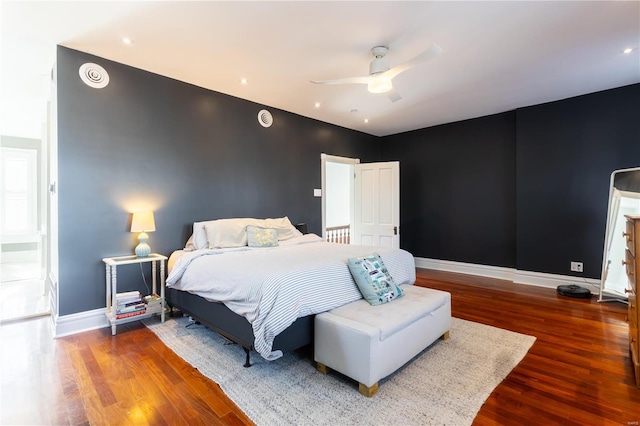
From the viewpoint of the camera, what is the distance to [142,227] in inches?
121

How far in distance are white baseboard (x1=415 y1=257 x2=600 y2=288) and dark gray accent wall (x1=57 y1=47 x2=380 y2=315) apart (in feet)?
9.89

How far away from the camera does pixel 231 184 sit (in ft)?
13.4

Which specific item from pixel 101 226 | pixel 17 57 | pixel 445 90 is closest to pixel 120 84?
pixel 17 57

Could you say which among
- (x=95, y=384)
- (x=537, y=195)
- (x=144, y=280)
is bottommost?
(x=95, y=384)

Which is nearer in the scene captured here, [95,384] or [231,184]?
[95,384]

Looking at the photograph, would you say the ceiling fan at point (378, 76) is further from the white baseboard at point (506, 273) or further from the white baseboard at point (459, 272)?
the white baseboard at point (506, 273)

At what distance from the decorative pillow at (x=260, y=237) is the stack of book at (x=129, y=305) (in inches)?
48.3

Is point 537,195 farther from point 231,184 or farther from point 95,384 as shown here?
point 95,384

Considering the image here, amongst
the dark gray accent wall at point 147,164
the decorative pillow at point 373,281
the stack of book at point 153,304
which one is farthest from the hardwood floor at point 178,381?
the decorative pillow at point 373,281

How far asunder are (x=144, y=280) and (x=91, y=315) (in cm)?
55

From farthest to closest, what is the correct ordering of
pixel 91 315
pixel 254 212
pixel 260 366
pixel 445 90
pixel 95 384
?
pixel 254 212
pixel 445 90
pixel 91 315
pixel 260 366
pixel 95 384

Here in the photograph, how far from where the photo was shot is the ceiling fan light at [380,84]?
8.97ft

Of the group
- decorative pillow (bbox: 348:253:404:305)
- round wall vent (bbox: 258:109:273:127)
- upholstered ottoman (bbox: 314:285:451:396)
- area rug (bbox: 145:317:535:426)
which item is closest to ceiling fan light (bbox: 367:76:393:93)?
decorative pillow (bbox: 348:253:404:305)

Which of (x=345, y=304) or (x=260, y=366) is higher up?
(x=345, y=304)
